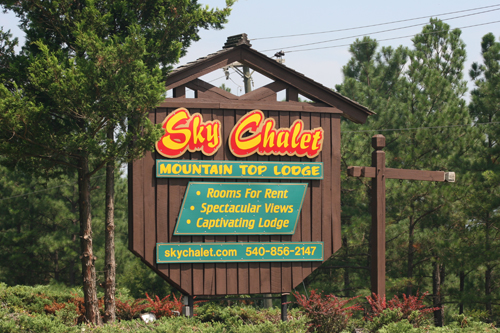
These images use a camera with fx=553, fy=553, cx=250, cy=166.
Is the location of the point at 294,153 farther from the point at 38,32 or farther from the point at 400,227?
the point at 400,227

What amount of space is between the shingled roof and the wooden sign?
0.07ft

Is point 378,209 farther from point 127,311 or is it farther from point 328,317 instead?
point 127,311

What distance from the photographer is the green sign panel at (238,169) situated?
37.1 ft

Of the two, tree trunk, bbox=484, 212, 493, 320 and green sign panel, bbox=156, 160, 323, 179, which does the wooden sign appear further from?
tree trunk, bbox=484, 212, 493, 320

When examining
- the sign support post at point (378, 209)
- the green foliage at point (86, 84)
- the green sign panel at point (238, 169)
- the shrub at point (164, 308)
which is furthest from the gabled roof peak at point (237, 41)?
the shrub at point (164, 308)

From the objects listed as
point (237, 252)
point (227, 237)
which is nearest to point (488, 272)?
point (237, 252)

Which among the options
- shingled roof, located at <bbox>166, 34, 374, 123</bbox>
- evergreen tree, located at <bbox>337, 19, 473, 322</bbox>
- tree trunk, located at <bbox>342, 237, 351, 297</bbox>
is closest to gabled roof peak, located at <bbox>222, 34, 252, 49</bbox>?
shingled roof, located at <bbox>166, 34, 374, 123</bbox>

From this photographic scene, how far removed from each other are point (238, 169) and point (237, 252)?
68.4 inches

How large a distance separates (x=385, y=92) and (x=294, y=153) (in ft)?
51.3

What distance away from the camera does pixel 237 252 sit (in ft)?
38.0

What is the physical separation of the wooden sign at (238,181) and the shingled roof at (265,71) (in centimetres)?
2

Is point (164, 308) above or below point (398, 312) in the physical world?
below

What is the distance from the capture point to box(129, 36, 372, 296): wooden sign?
444 inches

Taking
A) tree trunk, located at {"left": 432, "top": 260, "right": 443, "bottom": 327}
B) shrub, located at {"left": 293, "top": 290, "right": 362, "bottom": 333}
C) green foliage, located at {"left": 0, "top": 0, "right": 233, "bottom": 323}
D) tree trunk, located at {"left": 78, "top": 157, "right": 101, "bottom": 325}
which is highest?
green foliage, located at {"left": 0, "top": 0, "right": 233, "bottom": 323}
